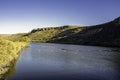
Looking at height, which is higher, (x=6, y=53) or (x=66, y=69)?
(x=6, y=53)

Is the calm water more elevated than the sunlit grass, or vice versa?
the sunlit grass

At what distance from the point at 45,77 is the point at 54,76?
1.60 metres

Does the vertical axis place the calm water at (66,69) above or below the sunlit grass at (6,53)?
below

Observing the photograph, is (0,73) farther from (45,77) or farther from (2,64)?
(45,77)

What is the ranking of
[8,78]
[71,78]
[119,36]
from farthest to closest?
[119,36] → [71,78] → [8,78]

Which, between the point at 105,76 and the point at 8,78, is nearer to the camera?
the point at 8,78

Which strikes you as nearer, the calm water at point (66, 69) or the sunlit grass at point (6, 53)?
the calm water at point (66, 69)

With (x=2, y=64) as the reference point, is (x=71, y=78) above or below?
below

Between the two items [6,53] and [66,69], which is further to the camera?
[6,53]

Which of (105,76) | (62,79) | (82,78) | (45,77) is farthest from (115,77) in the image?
(45,77)

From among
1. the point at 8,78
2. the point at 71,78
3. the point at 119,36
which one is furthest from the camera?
the point at 119,36

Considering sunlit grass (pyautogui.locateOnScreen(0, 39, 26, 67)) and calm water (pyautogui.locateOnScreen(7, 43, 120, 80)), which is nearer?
calm water (pyautogui.locateOnScreen(7, 43, 120, 80))

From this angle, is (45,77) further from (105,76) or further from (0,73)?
(105,76)

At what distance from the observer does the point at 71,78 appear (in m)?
32.1
